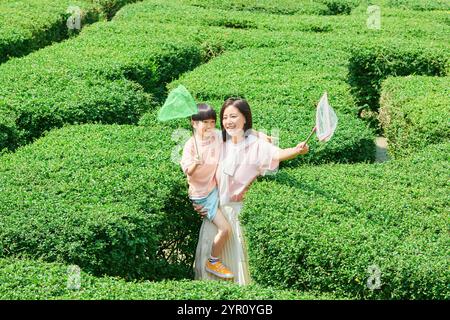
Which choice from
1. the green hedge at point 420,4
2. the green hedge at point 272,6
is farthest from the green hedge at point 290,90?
the green hedge at point 420,4

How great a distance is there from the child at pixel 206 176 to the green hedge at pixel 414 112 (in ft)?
10.7

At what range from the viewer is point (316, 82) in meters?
12.5

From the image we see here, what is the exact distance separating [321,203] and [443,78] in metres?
5.22

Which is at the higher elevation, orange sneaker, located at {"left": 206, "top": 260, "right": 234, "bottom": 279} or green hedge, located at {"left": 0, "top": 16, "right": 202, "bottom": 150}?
green hedge, located at {"left": 0, "top": 16, "right": 202, "bottom": 150}

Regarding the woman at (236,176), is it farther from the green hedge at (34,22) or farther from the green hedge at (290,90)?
the green hedge at (34,22)

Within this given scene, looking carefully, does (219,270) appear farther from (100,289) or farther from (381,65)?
(381,65)

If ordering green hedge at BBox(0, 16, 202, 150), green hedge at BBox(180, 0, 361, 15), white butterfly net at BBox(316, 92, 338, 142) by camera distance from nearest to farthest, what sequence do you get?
white butterfly net at BBox(316, 92, 338, 142) → green hedge at BBox(0, 16, 202, 150) → green hedge at BBox(180, 0, 361, 15)

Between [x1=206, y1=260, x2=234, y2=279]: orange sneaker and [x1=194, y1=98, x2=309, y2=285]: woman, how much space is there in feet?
0.27

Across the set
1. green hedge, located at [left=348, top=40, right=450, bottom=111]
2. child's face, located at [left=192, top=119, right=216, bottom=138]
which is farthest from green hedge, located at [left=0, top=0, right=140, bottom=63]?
child's face, located at [left=192, top=119, right=216, bottom=138]

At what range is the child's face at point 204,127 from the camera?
29.0 ft

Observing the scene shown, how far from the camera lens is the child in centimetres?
873

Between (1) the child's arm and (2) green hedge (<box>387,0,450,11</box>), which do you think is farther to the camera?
(2) green hedge (<box>387,0,450,11</box>)

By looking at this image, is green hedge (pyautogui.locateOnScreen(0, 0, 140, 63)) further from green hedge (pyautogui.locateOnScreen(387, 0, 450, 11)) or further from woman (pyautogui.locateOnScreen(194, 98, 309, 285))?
woman (pyautogui.locateOnScreen(194, 98, 309, 285))
